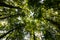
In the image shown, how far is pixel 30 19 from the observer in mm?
3539

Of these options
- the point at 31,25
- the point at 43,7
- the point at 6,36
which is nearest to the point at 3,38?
the point at 6,36

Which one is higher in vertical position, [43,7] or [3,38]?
[43,7]

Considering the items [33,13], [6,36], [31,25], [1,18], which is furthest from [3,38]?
[33,13]

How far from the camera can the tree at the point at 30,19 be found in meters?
3.38

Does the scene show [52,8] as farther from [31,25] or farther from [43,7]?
[31,25]

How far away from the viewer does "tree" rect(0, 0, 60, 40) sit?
3380 millimetres

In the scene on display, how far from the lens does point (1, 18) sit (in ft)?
11.5

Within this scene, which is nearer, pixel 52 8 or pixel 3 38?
pixel 3 38

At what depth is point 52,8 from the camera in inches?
142

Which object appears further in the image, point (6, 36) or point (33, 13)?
point (33, 13)

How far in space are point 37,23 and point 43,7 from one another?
0.47 m

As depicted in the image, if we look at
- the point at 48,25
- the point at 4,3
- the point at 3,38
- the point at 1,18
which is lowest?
the point at 3,38

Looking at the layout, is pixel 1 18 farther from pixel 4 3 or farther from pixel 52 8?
pixel 52 8

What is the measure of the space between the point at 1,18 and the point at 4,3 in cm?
45
